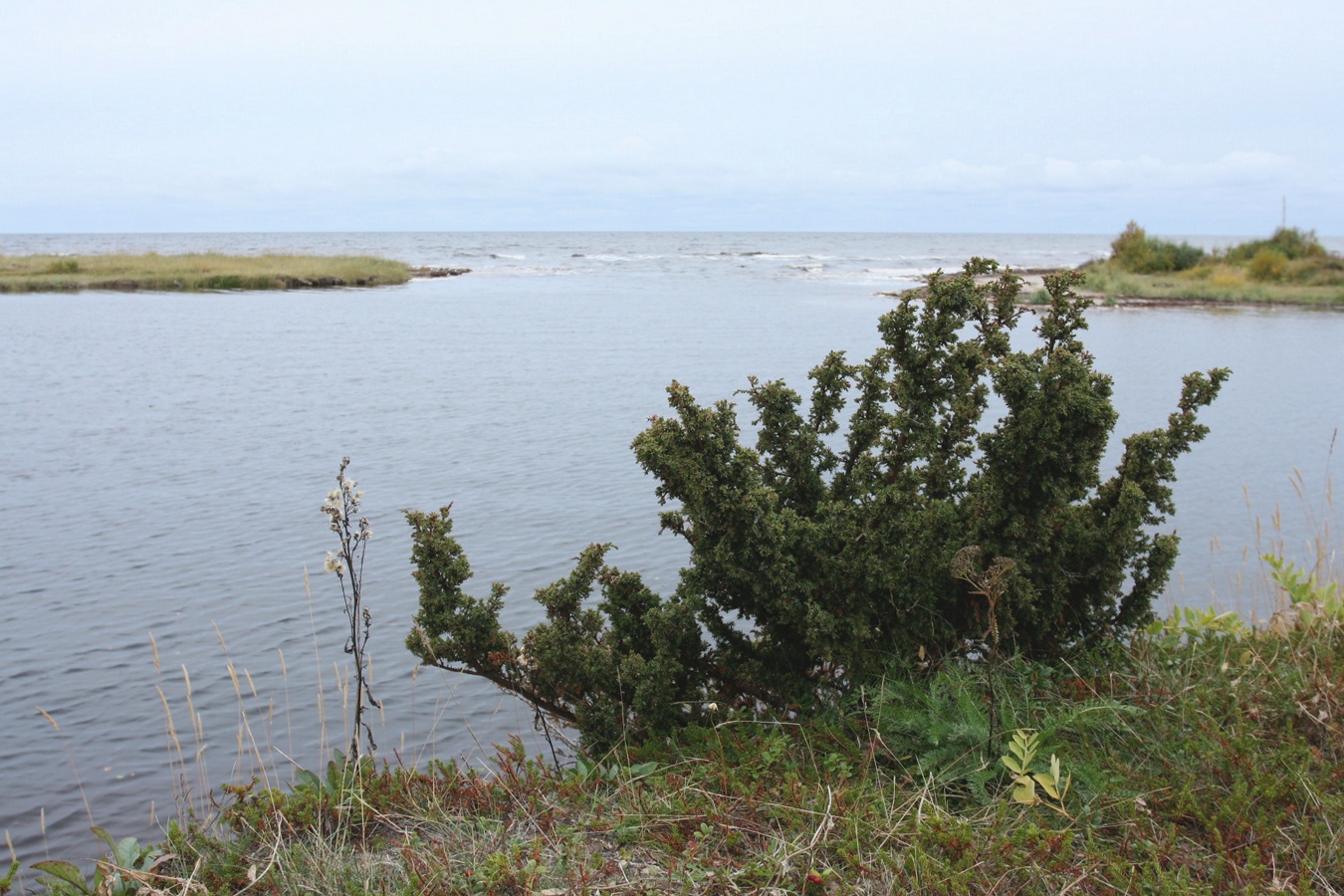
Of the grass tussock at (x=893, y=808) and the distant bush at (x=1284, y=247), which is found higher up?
the distant bush at (x=1284, y=247)

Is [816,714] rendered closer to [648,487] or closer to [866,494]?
[866,494]

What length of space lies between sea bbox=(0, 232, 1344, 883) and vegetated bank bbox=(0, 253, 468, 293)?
17151 mm

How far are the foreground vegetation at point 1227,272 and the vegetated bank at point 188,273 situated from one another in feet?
112

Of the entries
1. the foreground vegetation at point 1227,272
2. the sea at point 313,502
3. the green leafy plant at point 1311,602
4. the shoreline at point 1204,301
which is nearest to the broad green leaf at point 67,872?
the sea at point 313,502

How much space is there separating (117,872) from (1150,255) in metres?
52.3

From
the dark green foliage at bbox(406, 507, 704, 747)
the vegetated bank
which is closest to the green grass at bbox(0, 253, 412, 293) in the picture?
the vegetated bank

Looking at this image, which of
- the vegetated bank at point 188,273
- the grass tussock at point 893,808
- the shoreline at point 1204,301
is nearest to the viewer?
the grass tussock at point 893,808

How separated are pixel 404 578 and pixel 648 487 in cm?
347

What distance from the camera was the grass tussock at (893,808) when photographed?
2930 millimetres

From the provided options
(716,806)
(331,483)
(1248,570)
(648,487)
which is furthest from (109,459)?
(1248,570)

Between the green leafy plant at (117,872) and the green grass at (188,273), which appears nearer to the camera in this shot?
the green leafy plant at (117,872)

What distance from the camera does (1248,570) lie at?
8227mm

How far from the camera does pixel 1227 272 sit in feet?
140

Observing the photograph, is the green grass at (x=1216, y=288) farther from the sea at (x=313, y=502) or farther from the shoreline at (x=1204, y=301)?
the sea at (x=313, y=502)
